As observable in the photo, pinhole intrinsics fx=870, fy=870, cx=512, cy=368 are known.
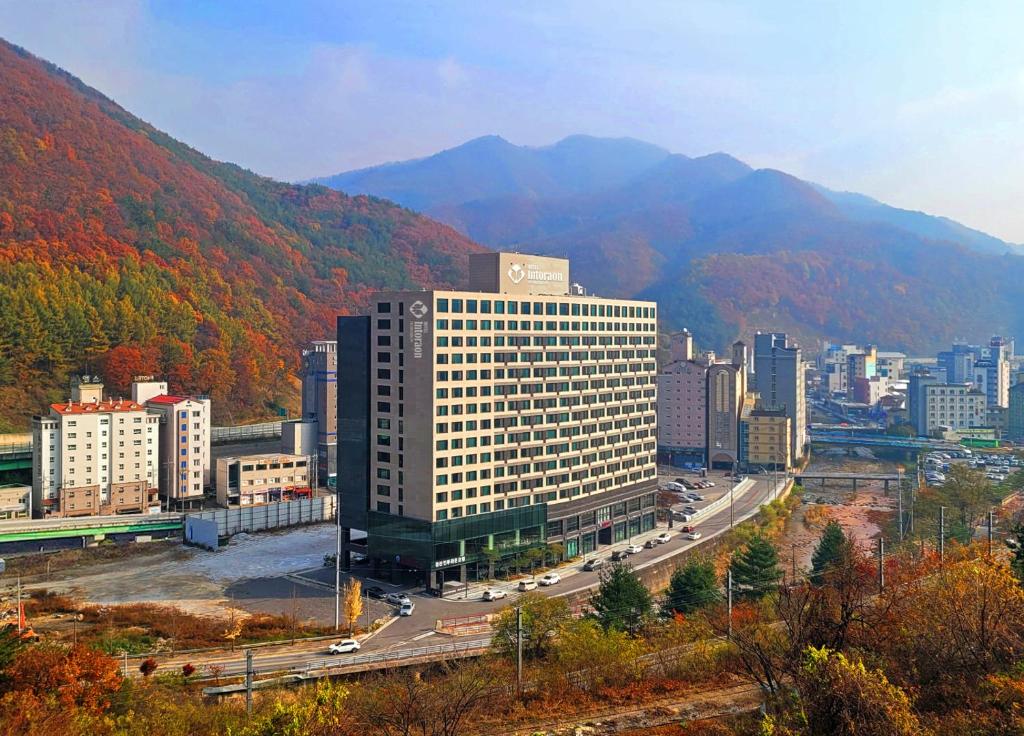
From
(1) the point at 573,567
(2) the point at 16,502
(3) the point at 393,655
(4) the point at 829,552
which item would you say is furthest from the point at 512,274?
(2) the point at 16,502

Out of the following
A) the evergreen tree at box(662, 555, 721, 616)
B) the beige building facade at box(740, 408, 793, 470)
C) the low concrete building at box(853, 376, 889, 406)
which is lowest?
the evergreen tree at box(662, 555, 721, 616)

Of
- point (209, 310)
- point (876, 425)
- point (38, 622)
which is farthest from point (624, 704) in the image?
point (876, 425)

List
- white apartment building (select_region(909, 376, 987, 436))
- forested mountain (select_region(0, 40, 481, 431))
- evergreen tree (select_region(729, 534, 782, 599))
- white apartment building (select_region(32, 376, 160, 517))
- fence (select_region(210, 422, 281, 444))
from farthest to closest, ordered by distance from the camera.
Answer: white apartment building (select_region(909, 376, 987, 436)), forested mountain (select_region(0, 40, 481, 431)), fence (select_region(210, 422, 281, 444)), white apartment building (select_region(32, 376, 160, 517)), evergreen tree (select_region(729, 534, 782, 599))

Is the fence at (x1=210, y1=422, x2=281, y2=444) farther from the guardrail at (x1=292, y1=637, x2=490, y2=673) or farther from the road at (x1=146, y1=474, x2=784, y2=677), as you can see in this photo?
the guardrail at (x1=292, y1=637, x2=490, y2=673)

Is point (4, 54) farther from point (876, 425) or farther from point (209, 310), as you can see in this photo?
point (876, 425)

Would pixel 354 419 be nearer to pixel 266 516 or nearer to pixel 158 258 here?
pixel 266 516

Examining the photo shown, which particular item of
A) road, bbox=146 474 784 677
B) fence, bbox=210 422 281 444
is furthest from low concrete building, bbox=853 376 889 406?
fence, bbox=210 422 281 444
